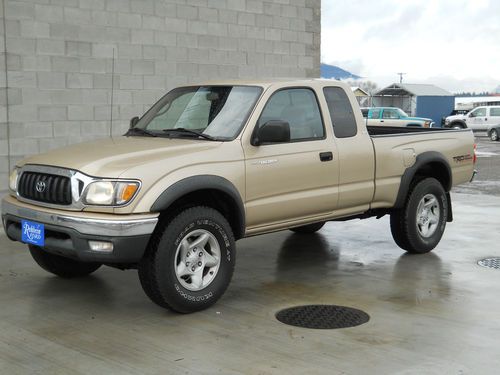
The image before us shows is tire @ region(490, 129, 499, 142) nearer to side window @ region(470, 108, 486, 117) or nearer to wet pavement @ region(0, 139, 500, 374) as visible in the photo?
side window @ region(470, 108, 486, 117)

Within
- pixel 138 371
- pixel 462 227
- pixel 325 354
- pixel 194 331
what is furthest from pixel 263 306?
pixel 462 227

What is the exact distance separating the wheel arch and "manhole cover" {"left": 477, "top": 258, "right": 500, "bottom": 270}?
289cm

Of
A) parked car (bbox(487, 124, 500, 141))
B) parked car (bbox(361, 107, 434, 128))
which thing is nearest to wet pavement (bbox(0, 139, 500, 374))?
parked car (bbox(361, 107, 434, 128))

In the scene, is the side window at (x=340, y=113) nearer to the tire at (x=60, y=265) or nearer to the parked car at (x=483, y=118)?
the tire at (x=60, y=265)

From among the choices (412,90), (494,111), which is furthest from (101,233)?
(412,90)

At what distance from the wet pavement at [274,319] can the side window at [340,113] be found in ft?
4.69

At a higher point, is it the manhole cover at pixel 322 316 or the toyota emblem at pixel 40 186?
the toyota emblem at pixel 40 186

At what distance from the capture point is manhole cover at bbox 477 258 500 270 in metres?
7.57

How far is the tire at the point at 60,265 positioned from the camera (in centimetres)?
692

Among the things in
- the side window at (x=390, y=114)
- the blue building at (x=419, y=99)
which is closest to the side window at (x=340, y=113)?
the side window at (x=390, y=114)

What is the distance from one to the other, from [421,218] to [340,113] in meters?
1.81

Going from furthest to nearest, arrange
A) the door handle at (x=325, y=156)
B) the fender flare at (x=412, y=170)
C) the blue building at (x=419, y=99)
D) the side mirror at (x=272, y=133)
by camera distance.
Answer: the blue building at (x=419, y=99), the fender flare at (x=412, y=170), the door handle at (x=325, y=156), the side mirror at (x=272, y=133)

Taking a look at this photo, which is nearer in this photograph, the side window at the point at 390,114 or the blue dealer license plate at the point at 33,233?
the blue dealer license plate at the point at 33,233

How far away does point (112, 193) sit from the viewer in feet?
17.9
